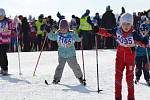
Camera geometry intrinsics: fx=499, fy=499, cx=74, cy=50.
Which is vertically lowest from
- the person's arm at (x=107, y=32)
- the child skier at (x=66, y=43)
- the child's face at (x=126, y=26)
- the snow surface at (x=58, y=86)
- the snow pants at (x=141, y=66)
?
the snow surface at (x=58, y=86)

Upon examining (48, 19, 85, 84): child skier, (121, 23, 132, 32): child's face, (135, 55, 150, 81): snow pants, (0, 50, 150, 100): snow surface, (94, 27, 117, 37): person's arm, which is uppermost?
(121, 23, 132, 32): child's face

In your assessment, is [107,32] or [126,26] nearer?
[126,26]

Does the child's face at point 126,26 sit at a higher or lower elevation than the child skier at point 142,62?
higher

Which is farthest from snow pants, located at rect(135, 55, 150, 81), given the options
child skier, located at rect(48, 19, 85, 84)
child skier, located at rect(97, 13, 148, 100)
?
child skier, located at rect(97, 13, 148, 100)

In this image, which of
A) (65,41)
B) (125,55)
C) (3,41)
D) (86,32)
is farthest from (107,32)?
(86,32)

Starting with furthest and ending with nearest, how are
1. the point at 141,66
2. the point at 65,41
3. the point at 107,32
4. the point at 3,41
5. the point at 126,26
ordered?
1. the point at 3,41
2. the point at 141,66
3. the point at 65,41
4. the point at 107,32
5. the point at 126,26

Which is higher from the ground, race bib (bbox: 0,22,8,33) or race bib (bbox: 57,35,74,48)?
race bib (bbox: 0,22,8,33)

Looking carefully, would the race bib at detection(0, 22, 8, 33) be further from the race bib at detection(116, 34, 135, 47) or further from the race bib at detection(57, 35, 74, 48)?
the race bib at detection(116, 34, 135, 47)

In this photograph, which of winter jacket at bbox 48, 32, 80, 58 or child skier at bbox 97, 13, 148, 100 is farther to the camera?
winter jacket at bbox 48, 32, 80, 58

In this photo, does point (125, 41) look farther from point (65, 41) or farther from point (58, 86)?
point (58, 86)

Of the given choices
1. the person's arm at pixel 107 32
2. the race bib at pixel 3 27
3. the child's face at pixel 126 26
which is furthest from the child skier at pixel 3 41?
the child's face at pixel 126 26

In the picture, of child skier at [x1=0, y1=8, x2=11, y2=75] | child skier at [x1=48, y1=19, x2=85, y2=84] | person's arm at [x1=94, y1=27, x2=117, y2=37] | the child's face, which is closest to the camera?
the child's face

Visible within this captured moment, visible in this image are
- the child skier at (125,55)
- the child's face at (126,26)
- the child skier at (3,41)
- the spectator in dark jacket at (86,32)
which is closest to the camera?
the child's face at (126,26)

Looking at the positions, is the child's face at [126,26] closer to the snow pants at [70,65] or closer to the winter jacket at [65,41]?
the winter jacket at [65,41]
